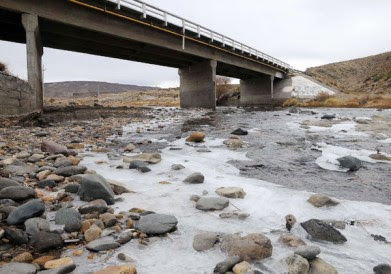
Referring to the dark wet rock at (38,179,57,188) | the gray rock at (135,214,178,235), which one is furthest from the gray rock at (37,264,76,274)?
the dark wet rock at (38,179,57,188)

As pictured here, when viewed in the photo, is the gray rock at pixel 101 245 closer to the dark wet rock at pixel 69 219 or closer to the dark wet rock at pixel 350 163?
the dark wet rock at pixel 69 219

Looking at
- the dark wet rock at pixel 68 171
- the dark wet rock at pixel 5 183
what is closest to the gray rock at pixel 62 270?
the dark wet rock at pixel 5 183

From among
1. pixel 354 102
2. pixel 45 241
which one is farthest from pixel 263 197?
pixel 354 102

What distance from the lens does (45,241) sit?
2723mm

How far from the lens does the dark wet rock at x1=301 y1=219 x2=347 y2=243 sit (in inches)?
123

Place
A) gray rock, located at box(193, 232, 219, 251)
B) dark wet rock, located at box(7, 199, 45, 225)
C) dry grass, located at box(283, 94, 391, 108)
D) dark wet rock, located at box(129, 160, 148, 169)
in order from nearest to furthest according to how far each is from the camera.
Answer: gray rock, located at box(193, 232, 219, 251) → dark wet rock, located at box(7, 199, 45, 225) → dark wet rock, located at box(129, 160, 148, 169) → dry grass, located at box(283, 94, 391, 108)

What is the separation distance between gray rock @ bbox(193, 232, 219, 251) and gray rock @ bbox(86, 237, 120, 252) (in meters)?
0.74

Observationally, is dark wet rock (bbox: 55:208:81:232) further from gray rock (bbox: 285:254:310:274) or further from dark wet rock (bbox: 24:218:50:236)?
gray rock (bbox: 285:254:310:274)

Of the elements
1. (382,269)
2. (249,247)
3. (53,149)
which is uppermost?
(53,149)

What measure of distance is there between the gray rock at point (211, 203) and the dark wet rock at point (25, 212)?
72.9 inches

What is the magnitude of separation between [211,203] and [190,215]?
14.3 inches

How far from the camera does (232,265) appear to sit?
98.2 inches

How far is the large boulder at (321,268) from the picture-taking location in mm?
2473

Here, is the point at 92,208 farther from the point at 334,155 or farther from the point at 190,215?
the point at 334,155
